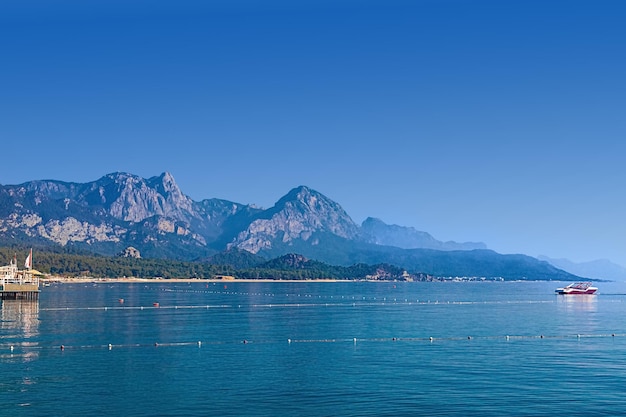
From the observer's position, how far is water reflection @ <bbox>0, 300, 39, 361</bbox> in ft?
365

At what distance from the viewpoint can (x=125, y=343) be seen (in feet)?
416

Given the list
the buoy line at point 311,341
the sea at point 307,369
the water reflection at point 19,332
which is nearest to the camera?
the sea at point 307,369

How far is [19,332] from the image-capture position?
457ft

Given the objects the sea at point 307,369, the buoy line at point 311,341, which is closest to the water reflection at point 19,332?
the buoy line at point 311,341

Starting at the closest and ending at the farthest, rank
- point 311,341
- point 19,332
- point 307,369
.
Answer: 1. point 307,369
2. point 311,341
3. point 19,332

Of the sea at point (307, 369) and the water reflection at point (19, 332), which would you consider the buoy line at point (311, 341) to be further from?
the sea at point (307, 369)

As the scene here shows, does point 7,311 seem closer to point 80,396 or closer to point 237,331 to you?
point 237,331

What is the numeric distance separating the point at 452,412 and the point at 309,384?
21282mm

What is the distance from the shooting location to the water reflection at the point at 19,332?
111188mm

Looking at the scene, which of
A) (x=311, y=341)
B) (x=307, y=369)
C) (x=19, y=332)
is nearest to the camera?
(x=307, y=369)

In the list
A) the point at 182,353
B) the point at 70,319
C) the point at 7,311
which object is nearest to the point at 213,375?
the point at 182,353

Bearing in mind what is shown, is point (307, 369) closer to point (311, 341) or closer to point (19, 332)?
point (311, 341)

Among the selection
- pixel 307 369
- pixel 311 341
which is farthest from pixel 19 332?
pixel 307 369

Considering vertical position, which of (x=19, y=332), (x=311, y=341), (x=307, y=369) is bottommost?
(x=311, y=341)
